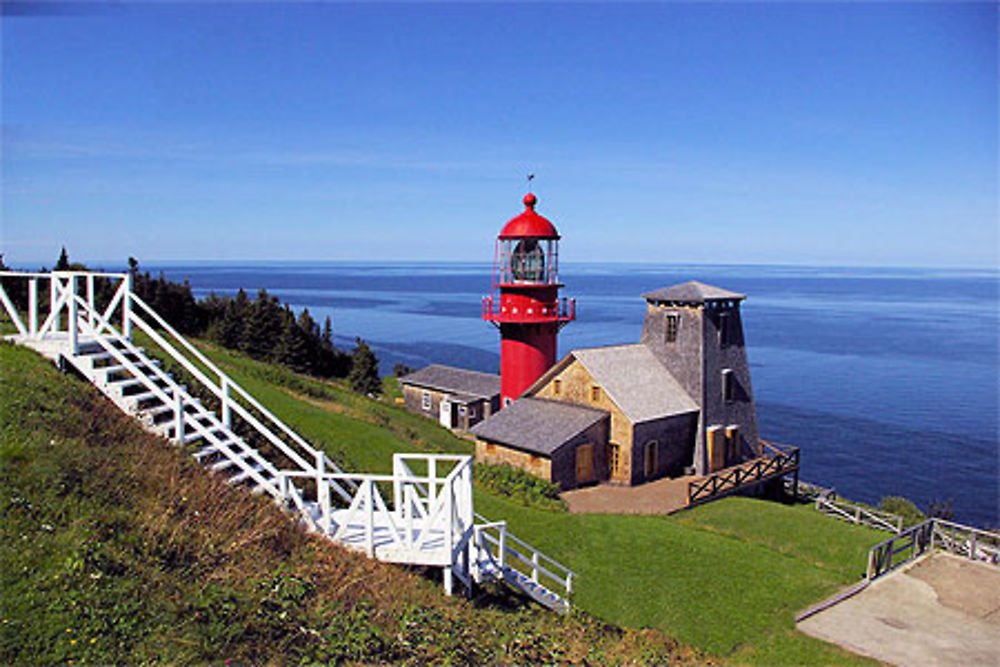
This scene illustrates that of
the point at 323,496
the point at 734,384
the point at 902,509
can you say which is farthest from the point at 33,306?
the point at 902,509

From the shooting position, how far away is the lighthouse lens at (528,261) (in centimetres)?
3111

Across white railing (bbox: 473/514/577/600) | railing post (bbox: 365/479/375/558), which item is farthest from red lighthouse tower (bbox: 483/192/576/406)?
railing post (bbox: 365/479/375/558)

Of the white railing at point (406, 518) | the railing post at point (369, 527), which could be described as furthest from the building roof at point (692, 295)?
the railing post at point (369, 527)

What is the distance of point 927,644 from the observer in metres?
12.4

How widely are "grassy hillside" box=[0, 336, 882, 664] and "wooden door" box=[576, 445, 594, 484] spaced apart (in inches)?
152

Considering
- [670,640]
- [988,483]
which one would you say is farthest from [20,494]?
[988,483]

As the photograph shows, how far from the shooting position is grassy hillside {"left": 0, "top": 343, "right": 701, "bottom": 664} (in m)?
6.95

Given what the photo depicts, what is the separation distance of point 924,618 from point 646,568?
5.59m

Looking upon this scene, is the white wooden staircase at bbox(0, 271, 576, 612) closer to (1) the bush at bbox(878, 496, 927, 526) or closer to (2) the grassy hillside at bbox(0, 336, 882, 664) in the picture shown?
(2) the grassy hillside at bbox(0, 336, 882, 664)

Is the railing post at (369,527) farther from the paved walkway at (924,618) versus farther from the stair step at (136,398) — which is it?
the paved walkway at (924,618)

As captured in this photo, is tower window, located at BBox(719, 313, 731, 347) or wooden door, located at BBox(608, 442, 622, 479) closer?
wooden door, located at BBox(608, 442, 622, 479)

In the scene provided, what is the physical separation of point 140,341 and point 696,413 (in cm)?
2129

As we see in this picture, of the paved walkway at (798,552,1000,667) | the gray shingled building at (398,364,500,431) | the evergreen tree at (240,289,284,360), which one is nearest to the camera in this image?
the paved walkway at (798,552,1000,667)

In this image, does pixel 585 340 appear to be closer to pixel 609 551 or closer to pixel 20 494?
pixel 609 551
